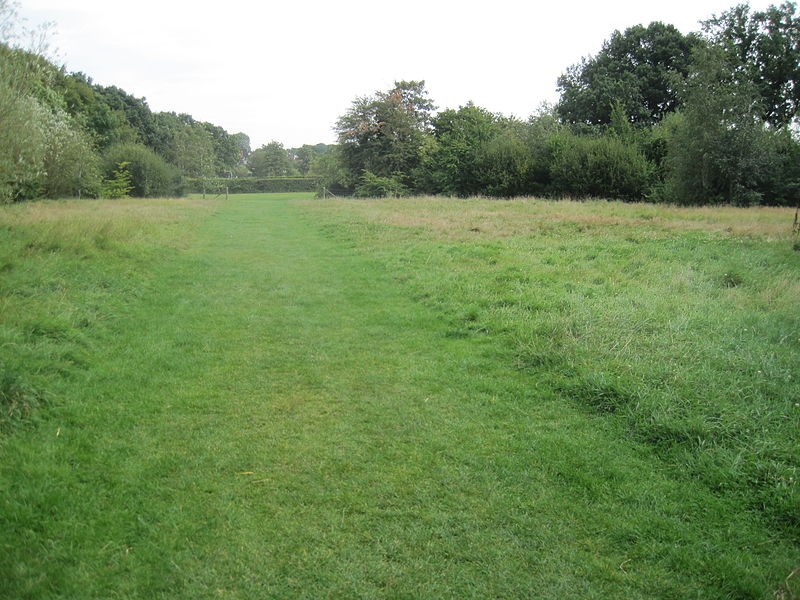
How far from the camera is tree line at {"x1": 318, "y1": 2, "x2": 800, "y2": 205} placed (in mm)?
24422

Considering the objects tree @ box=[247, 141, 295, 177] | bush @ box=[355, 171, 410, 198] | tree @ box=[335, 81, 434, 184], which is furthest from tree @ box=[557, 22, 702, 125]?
tree @ box=[247, 141, 295, 177]

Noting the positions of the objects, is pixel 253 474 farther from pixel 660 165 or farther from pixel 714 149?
pixel 660 165

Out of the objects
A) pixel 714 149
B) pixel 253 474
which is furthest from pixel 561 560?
pixel 714 149

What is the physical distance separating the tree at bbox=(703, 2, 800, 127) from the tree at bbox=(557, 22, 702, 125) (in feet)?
10.3

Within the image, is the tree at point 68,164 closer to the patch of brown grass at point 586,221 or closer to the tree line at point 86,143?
the tree line at point 86,143

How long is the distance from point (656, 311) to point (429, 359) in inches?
130

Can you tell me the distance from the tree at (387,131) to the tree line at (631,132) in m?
0.10

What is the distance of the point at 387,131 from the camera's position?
146ft

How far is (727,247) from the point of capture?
12195mm

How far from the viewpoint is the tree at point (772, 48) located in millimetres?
36844

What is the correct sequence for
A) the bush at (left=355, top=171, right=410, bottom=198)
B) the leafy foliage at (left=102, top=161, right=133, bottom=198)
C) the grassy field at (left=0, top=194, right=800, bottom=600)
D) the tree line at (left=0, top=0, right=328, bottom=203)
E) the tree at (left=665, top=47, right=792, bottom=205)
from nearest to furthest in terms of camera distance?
the grassy field at (left=0, top=194, right=800, bottom=600) → the tree line at (left=0, top=0, right=328, bottom=203) → the tree at (left=665, top=47, right=792, bottom=205) → the leafy foliage at (left=102, top=161, right=133, bottom=198) → the bush at (left=355, top=171, right=410, bottom=198)

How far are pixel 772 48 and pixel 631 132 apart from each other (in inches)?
552

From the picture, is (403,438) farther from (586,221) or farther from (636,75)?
(636,75)

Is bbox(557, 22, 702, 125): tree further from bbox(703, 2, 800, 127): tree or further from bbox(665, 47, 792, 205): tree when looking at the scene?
bbox(665, 47, 792, 205): tree
